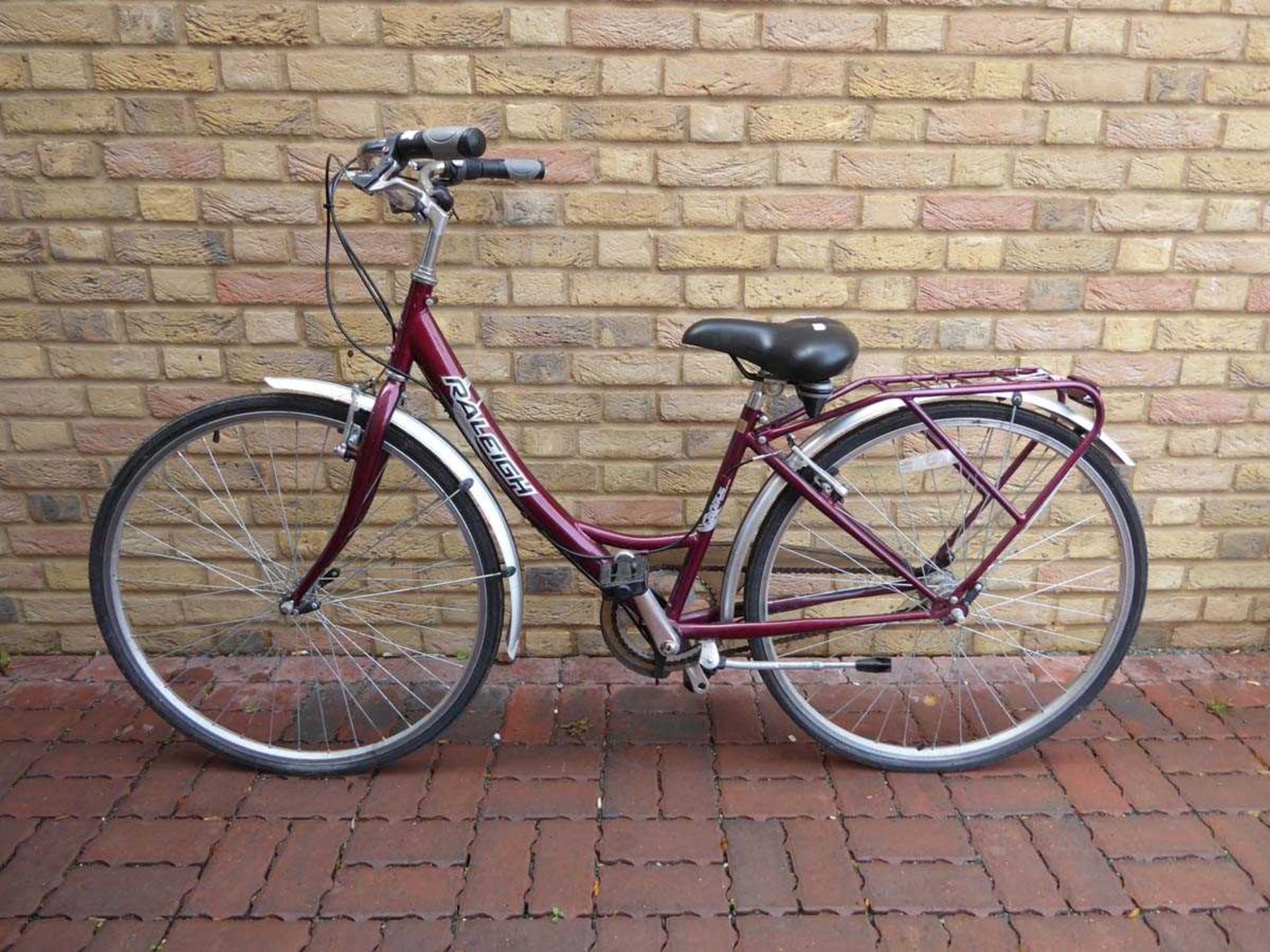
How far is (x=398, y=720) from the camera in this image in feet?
9.56

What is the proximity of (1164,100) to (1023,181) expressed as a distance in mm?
438

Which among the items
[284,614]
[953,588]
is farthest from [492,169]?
[953,588]

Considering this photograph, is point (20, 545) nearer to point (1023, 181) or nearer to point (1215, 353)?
point (1023, 181)

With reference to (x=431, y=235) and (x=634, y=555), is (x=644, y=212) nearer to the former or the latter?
(x=431, y=235)

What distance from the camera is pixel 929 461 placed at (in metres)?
2.55

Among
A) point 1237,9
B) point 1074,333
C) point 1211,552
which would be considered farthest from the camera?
point 1211,552

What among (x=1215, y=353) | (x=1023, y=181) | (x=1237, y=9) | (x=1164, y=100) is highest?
(x=1237, y=9)

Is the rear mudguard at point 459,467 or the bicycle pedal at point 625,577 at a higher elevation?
the rear mudguard at point 459,467

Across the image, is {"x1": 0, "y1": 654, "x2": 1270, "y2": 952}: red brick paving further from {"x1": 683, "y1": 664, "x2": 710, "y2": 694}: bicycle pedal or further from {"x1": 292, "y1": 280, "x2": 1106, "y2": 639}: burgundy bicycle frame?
{"x1": 292, "y1": 280, "x2": 1106, "y2": 639}: burgundy bicycle frame

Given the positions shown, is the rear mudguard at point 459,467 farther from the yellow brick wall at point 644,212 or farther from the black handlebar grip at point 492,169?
the black handlebar grip at point 492,169

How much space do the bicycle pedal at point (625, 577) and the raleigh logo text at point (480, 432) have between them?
1.00ft

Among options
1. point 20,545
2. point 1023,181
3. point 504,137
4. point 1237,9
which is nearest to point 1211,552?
point 1023,181

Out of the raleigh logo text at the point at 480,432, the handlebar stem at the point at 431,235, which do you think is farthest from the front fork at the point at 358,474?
the handlebar stem at the point at 431,235

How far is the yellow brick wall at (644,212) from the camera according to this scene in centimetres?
272
